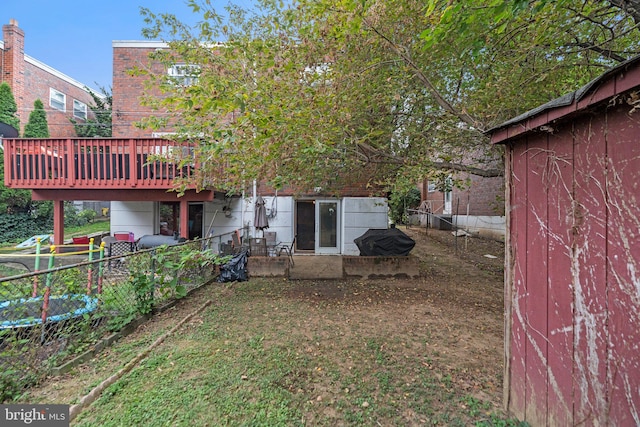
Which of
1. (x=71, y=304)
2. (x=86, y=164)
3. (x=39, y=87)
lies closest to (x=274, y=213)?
(x=86, y=164)

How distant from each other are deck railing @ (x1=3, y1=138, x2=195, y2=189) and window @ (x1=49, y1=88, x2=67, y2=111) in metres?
12.5

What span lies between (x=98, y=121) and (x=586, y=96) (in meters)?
25.5

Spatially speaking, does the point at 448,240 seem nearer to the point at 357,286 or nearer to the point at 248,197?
the point at 357,286

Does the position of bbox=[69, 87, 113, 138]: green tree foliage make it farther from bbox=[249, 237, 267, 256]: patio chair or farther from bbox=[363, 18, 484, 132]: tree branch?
bbox=[363, 18, 484, 132]: tree branch

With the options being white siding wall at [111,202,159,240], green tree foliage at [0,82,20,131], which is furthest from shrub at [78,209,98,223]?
white siding wall at [111,202,159,240]

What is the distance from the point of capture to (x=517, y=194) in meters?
2.36

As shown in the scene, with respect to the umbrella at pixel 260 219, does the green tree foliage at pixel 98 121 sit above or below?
above

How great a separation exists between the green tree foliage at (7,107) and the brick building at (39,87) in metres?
0.43

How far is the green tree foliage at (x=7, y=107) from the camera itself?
1391cm

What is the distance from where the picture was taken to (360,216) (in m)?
10.3

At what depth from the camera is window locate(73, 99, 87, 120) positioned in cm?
1904

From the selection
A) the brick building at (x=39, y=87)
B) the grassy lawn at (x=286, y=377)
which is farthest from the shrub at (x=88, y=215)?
the grassy lawn at (x=286, y=377)

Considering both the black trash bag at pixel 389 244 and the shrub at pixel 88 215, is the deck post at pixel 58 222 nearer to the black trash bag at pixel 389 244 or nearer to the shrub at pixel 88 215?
the black trash bag at pixel 389 244

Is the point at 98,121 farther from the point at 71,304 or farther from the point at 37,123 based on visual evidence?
the point at 71,304
